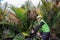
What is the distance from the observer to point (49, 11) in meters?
3.60

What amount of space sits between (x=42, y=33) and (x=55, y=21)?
36 centimetres

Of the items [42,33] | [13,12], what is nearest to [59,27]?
[42,33]

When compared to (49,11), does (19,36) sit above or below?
below

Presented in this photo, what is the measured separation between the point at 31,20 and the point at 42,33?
0.44 meters

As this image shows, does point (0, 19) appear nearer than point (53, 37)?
No

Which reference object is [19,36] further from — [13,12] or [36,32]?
[13,12]

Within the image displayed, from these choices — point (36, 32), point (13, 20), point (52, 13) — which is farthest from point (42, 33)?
point (13, 20)

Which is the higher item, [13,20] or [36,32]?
[13,20]

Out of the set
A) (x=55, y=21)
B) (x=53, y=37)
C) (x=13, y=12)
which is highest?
(x=13, y=12)

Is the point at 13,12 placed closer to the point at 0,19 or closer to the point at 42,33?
the point at 0,19

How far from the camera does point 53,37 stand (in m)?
3.51

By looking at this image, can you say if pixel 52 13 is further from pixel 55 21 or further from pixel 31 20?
pixel 31 20

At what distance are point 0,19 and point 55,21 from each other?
1060 millimetres

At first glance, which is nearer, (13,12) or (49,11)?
(49,11)
